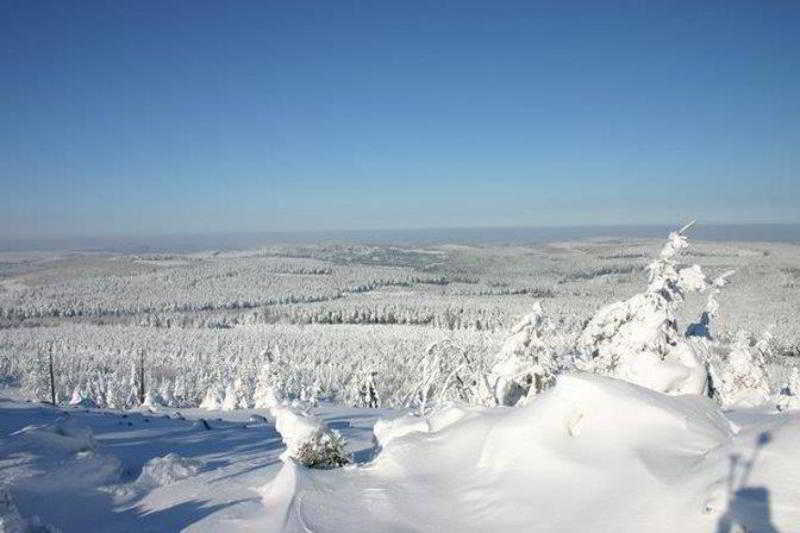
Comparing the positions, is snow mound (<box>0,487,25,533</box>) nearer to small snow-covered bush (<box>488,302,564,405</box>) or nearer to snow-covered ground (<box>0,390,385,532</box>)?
snow-covered ground (<box>0,390,385,532</box>)

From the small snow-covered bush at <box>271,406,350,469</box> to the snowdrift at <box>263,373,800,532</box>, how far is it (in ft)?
1.75

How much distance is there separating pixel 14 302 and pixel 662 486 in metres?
194

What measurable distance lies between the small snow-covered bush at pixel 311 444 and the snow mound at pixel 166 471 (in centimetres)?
196

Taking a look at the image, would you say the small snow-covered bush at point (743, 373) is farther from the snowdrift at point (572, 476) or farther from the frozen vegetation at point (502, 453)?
the snowdrift at point (572, 476)

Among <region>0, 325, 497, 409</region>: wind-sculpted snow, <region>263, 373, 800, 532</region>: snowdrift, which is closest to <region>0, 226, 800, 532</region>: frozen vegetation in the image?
<region>263, 373, 800, 532</region>: snowdrift

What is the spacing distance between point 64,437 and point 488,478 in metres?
7.92

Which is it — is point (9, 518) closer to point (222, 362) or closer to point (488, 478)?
point (488, 478)

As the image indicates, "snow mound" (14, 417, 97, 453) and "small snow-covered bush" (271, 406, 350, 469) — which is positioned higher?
"small snow-covered bush" (271, 406, 350, 469)

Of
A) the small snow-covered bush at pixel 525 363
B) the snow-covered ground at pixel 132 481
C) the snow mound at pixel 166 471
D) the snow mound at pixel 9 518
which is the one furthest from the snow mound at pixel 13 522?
the small snow-covered bush at pixel 525 363

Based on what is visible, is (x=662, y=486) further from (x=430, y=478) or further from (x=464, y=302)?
(x=464, y=302)

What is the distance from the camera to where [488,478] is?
267 inches

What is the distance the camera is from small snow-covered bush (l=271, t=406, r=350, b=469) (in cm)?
838

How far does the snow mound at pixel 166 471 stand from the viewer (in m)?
8.88

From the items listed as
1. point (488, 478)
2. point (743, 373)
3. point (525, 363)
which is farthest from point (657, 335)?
point (743, 373)
